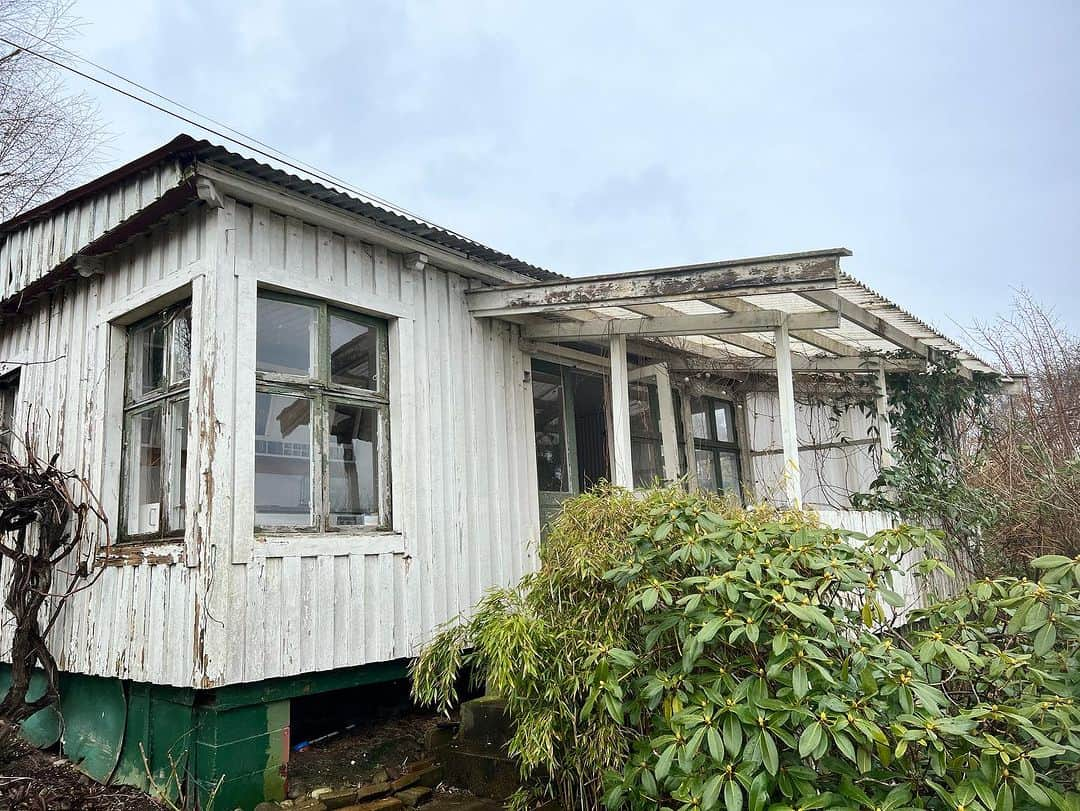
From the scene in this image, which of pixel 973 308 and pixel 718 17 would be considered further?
pixel 718 17

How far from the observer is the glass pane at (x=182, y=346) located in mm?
4699

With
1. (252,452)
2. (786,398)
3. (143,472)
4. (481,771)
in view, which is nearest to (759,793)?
(481,771)

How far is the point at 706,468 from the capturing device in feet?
27.3

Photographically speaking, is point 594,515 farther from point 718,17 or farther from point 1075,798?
point 718,17

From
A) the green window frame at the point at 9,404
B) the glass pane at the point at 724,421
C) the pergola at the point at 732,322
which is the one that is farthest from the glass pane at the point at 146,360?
the glass pane at the point at 724,421

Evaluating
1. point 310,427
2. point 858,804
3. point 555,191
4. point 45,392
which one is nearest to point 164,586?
point 310,427

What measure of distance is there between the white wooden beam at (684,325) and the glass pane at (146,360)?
2.69 meters

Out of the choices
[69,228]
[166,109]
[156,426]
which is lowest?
[156,426]

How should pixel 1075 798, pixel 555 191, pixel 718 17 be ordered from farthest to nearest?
pixel 555 191 < pixel 718 17 < pixel 1075 798

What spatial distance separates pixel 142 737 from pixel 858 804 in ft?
12.8

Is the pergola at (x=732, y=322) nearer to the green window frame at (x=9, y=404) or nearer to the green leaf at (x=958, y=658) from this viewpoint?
the green leaf at (x=958, y=658)

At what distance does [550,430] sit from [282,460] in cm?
288

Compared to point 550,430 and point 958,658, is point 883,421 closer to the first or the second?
point 550,430

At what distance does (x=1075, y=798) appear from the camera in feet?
8.18
